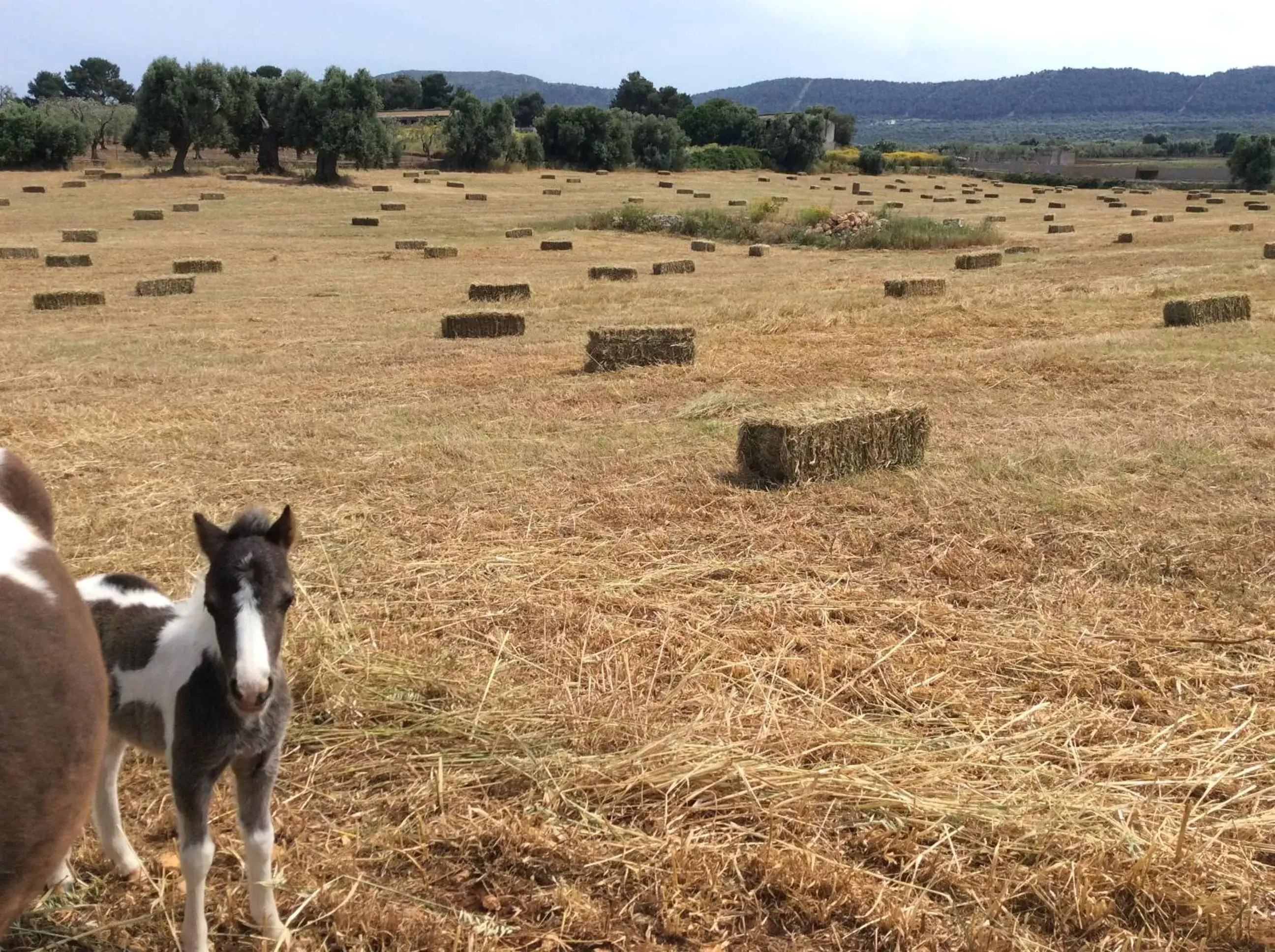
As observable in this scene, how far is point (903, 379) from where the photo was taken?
38.9 ft

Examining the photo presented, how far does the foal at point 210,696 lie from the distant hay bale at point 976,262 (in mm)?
22201

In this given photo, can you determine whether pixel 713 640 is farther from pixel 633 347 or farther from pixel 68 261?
pixel 68 261

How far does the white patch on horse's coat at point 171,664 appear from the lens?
11.1ft

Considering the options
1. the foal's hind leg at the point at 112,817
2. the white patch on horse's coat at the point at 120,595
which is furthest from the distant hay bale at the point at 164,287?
the foal's hind leg at the point at 112,817

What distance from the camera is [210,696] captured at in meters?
3.29

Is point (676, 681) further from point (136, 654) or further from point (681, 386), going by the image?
point (681, 386)

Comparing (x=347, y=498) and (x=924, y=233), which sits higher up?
(x=924, y=233)

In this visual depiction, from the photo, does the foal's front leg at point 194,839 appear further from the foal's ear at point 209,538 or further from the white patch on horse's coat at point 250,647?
the foal's ear at point 209,538

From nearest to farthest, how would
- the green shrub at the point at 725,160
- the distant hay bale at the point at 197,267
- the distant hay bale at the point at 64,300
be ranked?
1. the distant hay bale at the point at 64,300
2. the distant hay bale at the point at 197,267
3. the green shrub at the point at 725,160

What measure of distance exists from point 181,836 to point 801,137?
7154 centimetres

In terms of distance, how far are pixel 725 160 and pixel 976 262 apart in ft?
154

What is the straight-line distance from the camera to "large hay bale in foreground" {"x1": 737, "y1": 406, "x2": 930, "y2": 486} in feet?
26.2

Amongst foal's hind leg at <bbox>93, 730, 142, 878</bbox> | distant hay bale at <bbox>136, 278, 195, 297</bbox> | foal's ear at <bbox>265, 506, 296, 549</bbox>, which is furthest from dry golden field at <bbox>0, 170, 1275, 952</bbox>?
distant hay bale at <bbox>136, 278, 195, 297</bbox>

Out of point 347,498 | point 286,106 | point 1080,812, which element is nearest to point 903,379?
point 347,498
